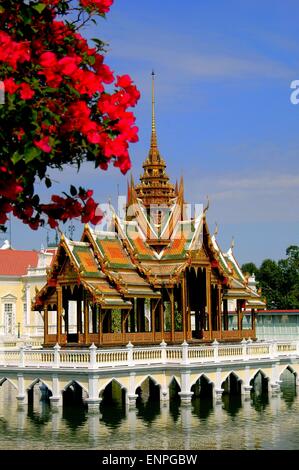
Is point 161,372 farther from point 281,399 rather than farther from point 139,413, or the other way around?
point 281,399

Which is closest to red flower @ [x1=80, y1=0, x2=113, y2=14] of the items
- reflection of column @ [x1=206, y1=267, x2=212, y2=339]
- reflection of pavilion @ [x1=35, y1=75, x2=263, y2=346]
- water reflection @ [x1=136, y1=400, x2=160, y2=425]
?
water reflection @ [x1=136, y1=400, x2=160, y2=425]

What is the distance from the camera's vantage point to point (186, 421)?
25.2 meters

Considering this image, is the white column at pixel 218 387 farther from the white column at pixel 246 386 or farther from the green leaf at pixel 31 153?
the green leaf at pixel 31 153

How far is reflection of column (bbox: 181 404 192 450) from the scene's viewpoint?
21.6 m

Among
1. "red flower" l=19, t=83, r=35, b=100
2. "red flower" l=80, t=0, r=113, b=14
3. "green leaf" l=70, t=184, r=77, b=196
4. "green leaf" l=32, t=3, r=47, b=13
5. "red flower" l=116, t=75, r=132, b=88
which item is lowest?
"green leaf" l=70, t=184, r=77, b=196

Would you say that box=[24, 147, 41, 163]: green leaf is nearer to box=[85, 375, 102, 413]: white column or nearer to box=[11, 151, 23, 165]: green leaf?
box=[11, 151, 23, 165]: green leaf

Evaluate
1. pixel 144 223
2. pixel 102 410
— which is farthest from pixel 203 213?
pixel 102 410

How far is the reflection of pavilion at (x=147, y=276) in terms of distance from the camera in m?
30.0

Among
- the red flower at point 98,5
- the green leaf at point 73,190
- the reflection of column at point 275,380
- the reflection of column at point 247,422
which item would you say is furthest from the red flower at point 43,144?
the reflection of column at point 275,380

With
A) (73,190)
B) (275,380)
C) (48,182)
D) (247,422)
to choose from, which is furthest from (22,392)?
(48,182)

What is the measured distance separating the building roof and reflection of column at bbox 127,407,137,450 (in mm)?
41429

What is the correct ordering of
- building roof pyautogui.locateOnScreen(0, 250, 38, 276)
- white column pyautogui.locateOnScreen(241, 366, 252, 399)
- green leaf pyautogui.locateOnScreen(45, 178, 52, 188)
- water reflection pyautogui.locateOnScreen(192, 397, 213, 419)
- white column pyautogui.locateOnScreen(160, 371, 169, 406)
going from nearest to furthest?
green leaf pyautogui.locateOnScreen(45, 178, 52, 188) → water reflection pyautogui.locateOnScreen(192, 397, 213, 419) → white column pyautogui.locateOnScreen(160, 371, 169, 406) → white column pyautogui.locateOnScreen(241, 366, 252, 399) → building roof pyautogui.locateOnScreen(0, 250, 38, 276)

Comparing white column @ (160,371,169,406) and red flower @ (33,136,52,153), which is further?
white column @ (160,371,169,406)
